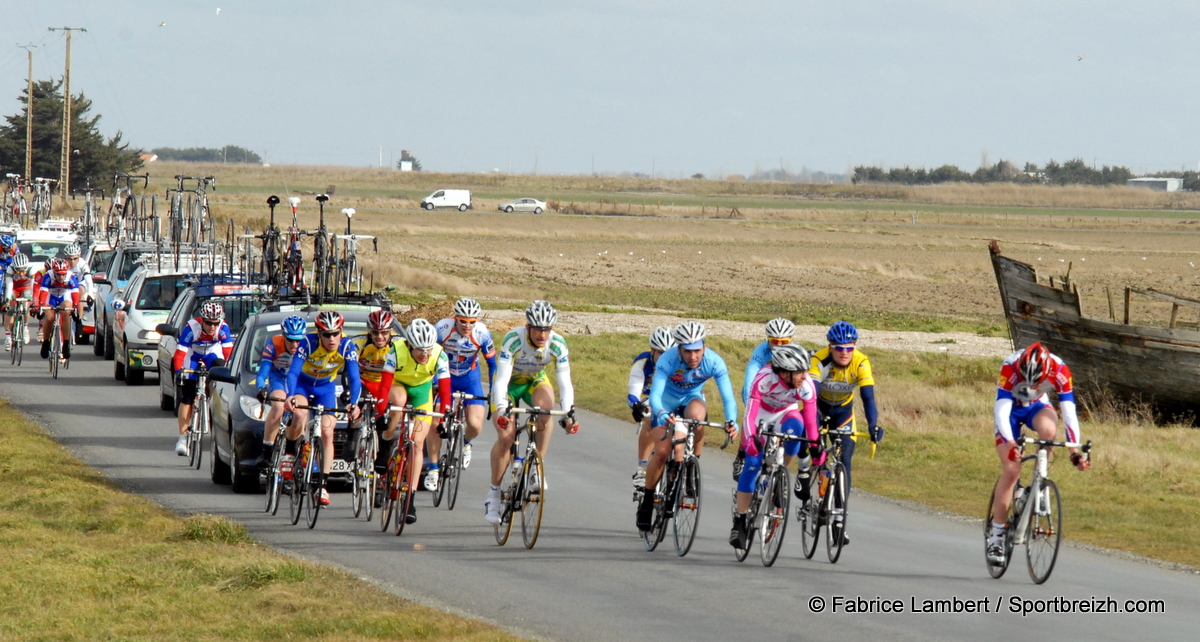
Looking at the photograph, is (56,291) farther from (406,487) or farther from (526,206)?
(526,206)

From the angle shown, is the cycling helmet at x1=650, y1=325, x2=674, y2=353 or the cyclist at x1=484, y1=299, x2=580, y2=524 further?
the cycling helmet at x1=650, y1=325, x2=674, y2=353

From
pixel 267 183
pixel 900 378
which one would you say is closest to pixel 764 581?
pixel 900 378

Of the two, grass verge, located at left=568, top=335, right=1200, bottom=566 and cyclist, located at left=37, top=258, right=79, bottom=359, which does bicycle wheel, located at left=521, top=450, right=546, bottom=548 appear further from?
cyclist, located at left=37, top=258, right=79, bottom=359

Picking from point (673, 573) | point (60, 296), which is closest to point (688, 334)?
point (673, 573)

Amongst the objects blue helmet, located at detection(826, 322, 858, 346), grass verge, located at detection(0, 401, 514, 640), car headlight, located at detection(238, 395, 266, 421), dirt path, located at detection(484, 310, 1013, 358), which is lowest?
dirt path, located at detection(484, 310, 1013, 358)

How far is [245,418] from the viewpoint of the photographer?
13367 mm

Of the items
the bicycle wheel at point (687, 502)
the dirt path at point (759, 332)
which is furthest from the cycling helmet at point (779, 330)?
the dirt path at point (759, 332)

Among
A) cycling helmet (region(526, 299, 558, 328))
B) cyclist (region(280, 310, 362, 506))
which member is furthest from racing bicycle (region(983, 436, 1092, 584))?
cyclist (region(280, 310, 362, 506))

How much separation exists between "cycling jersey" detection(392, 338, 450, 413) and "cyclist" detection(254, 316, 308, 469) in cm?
91

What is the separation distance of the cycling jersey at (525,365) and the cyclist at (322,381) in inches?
52.2

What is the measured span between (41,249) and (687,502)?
28081 mm

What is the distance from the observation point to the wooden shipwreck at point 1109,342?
77.1ft

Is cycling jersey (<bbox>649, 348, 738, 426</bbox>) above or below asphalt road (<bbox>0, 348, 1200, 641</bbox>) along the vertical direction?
above

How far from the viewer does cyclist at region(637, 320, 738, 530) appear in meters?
11.1
